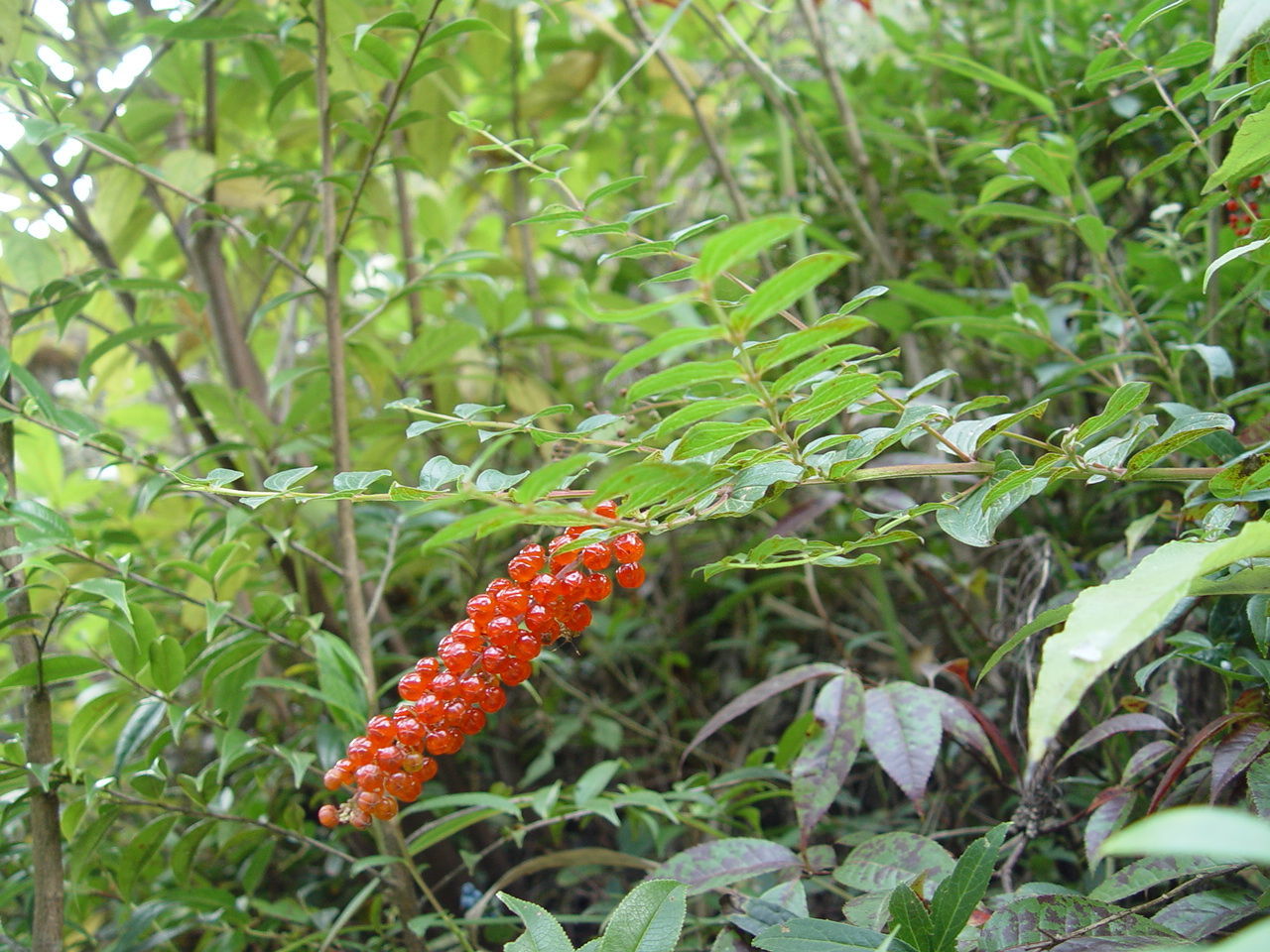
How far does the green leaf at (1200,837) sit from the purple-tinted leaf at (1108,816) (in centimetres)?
46

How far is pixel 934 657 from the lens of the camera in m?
1.14

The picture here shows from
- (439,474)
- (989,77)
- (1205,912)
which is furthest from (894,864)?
(989,77)

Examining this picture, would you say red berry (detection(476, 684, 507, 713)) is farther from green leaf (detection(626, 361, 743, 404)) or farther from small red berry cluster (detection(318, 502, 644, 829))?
green leaf (detection(626, 361, 743, 404))

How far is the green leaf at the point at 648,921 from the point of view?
0.50 m

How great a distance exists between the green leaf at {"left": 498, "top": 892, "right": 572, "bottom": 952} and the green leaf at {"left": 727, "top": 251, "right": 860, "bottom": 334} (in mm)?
340

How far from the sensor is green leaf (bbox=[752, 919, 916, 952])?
1.59ft

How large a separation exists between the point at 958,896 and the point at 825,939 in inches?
2.9

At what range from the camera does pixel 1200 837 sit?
0.20 metres

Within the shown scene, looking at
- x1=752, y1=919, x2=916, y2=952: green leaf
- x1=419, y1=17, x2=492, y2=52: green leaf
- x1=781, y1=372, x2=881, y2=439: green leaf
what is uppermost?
x1=419, y1=17, x2=492, y2=52: green leaf

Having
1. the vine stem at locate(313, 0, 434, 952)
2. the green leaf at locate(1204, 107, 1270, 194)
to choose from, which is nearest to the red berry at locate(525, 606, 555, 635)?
the vine stem at locate(313, 0, 434, 952)

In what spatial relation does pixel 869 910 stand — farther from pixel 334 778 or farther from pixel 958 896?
pixel 334 778

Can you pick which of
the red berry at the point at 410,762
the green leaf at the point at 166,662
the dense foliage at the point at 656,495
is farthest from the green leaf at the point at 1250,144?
the green leaf at the point at 166,662

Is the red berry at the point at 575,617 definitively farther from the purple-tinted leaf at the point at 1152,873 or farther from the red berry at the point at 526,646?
the purple-tinted leaf at the point at 1152,873

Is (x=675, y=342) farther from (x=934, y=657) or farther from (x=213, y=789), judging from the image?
(x=934, y=657)
